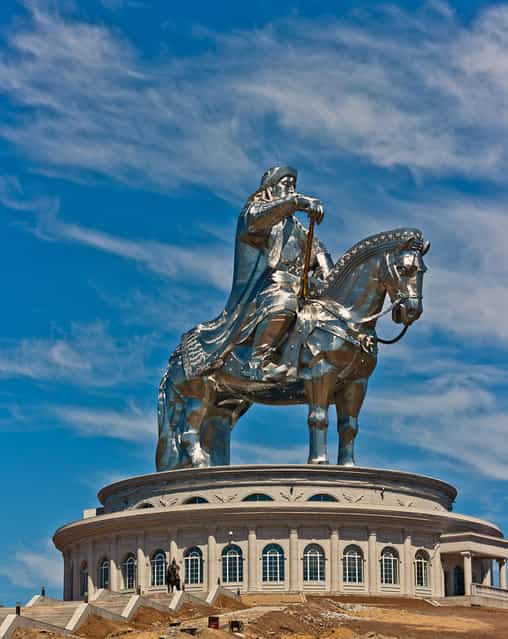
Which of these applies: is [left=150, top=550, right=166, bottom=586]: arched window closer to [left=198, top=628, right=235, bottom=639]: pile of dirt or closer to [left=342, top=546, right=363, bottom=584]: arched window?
[left=342, top=546, right=363, bottom=584]: arched window

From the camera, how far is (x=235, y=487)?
A: 58.6 m

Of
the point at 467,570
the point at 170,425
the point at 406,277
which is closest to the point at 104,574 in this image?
the point at 170,425

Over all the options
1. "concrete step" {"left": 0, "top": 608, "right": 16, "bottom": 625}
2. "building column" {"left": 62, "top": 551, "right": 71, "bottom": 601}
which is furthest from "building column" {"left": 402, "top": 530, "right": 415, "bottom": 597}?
"concrete step" {"left": 0, "top": 608, "right": 16, "bottom": 625}

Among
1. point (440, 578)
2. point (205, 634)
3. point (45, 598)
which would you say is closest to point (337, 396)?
point (440, 578)

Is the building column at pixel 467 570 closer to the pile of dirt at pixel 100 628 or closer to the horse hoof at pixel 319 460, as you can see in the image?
the horse hoof at pixel 319 460

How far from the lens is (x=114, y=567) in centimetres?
5938

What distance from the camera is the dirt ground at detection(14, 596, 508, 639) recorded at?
44.4m

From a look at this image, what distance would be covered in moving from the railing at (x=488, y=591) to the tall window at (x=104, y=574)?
13512 mm

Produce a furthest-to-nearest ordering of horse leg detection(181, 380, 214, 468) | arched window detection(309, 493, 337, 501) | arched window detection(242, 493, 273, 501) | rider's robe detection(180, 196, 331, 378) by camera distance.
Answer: horse leg detection(181, 380, 214, 468)
rider's robe detection(180, 196, 331, 378)
arched window detection(242, 493, 273, 501)
arched window detection(309, 493, 337, 501)

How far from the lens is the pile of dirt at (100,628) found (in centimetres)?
4500

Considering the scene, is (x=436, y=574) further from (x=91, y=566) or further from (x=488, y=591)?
(x=91, y=566)

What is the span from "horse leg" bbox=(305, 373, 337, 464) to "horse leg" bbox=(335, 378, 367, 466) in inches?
43.5

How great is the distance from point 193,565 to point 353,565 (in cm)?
570

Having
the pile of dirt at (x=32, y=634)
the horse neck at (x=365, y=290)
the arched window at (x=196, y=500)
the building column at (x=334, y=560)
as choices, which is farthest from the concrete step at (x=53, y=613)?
the horse neck at (x=365, y=290)
